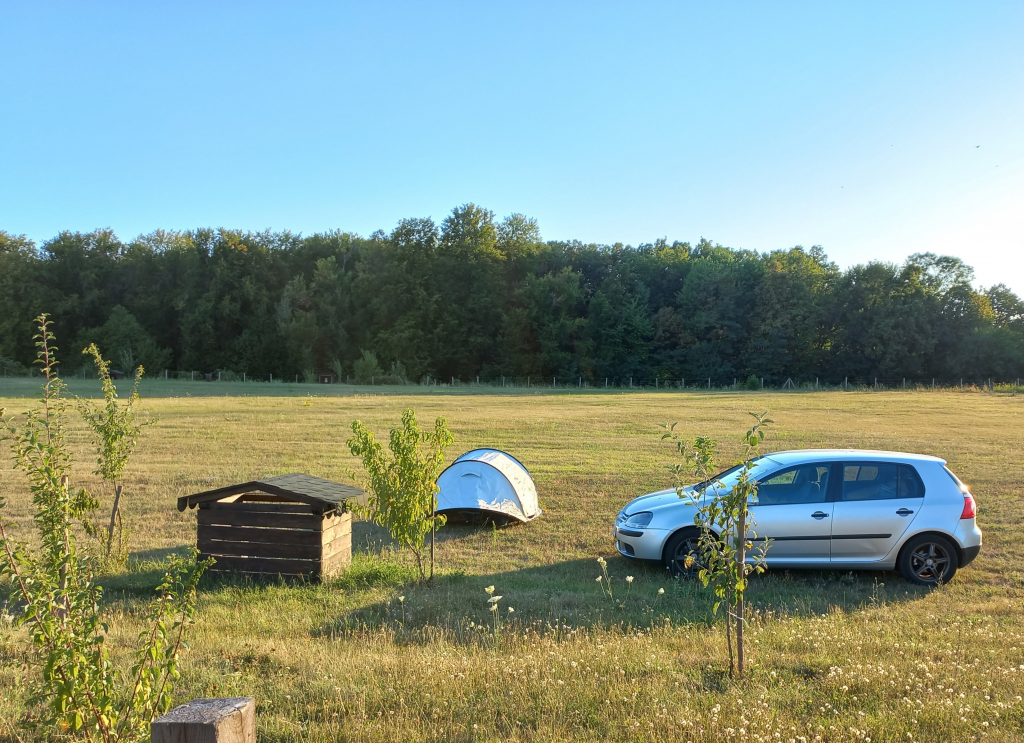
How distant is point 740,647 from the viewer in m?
5.07

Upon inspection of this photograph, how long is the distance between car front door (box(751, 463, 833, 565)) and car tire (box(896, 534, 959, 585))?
972 mm

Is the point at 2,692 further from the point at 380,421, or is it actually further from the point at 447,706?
the point at 380,421

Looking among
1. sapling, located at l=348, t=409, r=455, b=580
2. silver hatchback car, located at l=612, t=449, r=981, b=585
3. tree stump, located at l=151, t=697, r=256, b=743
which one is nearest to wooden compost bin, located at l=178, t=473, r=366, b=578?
sapling, located at l=348, t=409, r=455, b=580

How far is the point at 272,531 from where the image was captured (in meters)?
8.77

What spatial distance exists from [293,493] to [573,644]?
410 cm

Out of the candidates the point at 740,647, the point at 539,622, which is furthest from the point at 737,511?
the point at 539,622

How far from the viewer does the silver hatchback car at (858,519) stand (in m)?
8.78

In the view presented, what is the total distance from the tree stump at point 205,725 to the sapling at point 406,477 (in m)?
5.50

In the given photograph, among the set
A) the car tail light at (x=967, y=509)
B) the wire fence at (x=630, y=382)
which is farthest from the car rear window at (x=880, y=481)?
the wire fence at (x=630, y=382)

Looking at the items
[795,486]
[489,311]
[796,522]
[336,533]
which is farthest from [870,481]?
[489,311]

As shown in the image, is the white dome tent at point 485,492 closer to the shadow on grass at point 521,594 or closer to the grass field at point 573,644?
the grass field at point 573,644

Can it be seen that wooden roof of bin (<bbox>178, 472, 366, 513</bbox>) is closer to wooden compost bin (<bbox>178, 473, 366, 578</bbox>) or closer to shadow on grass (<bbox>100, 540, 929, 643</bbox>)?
wooden compost bin (<bbox>178, 473, 366, 578</bbox>)

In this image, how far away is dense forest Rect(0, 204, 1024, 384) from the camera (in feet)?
220

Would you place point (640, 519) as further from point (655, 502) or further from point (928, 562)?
point (928, 562)
